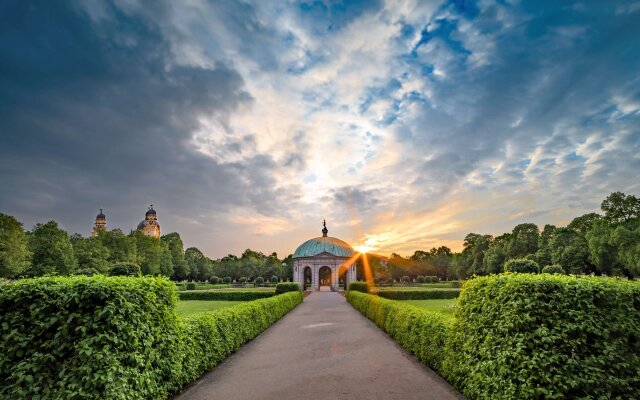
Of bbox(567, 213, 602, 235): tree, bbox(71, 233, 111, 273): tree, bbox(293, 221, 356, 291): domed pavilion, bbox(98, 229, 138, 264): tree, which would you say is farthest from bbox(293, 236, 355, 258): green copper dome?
bbox(567, 213, 602, 235): tree

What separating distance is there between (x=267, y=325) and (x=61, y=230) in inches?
1839

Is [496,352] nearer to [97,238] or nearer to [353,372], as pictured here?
[353,372]

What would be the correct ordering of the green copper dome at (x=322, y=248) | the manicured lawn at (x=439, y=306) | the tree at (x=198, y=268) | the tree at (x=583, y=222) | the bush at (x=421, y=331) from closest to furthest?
1. the bush at (x=421, y=331)
2. the manicured lawn at (x=439, y=306)
3. the tree at (x=583, y=222)
4. the green copper dome at (x=322, y=248)
5. the tree at (x=198, y=268)

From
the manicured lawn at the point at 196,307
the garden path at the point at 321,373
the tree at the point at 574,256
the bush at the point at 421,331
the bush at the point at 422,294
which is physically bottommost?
the garden path at the point at 321,373

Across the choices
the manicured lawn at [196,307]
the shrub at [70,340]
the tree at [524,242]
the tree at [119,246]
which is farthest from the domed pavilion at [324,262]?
the shrub at [70,340]

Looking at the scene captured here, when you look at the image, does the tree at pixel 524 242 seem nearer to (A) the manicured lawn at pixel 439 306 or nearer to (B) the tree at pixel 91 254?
(A) the manicured lawn at pixel 439 306

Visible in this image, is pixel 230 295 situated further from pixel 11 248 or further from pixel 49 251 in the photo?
pixel 49 251

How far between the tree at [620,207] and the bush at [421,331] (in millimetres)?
51836

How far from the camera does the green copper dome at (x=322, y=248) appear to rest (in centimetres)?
6285

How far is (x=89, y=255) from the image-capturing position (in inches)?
2030

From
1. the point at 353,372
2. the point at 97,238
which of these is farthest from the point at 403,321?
the point at 97,238

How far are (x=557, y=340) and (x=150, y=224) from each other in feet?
446

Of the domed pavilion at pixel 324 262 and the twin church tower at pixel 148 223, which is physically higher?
the twin church tower at pixel 148 223

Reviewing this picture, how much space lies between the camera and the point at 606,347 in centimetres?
527
